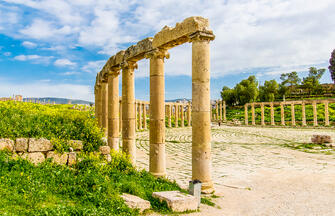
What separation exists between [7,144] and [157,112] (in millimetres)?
5196

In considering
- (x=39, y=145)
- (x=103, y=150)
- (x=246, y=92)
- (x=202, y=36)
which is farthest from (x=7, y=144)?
(x=246, y=92)

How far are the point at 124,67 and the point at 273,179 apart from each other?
829 centimetres

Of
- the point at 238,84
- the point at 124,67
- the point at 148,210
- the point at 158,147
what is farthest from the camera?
the point at 238,84

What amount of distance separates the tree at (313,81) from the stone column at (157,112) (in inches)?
3096

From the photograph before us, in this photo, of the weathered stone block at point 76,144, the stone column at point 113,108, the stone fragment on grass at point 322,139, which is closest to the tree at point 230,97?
the stone fragment on grass at point 322,139

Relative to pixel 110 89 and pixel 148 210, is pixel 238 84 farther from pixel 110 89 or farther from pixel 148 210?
pixel 148 210

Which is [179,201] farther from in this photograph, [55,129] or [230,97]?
[230,97]

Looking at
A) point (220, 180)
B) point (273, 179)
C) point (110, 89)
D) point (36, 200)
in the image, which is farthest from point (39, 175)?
point (273, 179)

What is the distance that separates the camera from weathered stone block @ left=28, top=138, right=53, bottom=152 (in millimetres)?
8406

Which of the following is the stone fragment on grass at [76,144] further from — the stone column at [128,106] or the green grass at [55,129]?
the stone column at [128,106]

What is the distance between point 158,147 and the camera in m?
9.90

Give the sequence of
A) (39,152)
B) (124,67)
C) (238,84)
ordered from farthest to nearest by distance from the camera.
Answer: (238,84), (124,67), (39,152)

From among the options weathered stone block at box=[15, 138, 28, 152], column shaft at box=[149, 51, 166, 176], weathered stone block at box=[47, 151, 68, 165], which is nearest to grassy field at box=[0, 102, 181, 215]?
weathered stone block at box=[47, 151, 68, 165]

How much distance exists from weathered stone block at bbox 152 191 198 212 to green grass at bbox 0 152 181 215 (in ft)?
0.52
